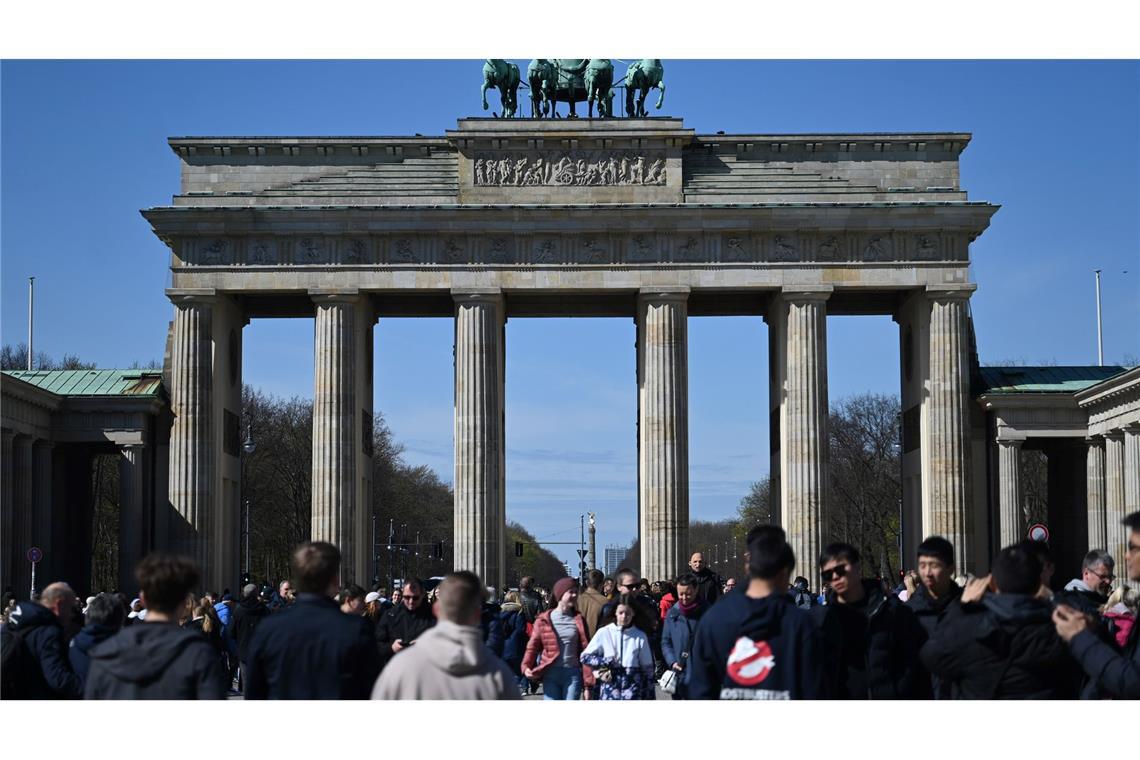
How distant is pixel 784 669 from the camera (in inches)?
398

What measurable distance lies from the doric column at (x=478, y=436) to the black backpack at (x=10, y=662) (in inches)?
1717

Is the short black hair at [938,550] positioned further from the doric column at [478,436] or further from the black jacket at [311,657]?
the doric column at [478,436]

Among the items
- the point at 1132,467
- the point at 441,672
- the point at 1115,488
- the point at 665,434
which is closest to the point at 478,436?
the point at 665,434

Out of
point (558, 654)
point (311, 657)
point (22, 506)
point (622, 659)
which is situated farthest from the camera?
point (22, 506)

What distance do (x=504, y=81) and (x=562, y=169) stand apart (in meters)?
4.06

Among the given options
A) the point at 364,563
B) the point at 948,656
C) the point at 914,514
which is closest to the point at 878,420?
the point at 914,514

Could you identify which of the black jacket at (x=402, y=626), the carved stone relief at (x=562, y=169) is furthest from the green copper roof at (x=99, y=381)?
the black jacket at (x=402, y=626)

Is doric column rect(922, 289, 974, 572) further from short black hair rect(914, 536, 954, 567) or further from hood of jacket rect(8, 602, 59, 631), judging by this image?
hood of jacket rect(8, 602, 59, 631)

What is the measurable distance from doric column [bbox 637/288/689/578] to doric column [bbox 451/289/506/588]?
4.86 meters

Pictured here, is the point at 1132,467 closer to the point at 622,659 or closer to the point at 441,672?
the point at 622,659

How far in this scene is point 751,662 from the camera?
399 inches

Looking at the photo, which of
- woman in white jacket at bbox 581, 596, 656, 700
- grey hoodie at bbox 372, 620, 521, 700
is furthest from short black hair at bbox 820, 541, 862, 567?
woman in white jacket at bbox 581, 596, 656, 700

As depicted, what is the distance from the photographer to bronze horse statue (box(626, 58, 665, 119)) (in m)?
59.5

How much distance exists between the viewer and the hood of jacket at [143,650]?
9.91 meters
